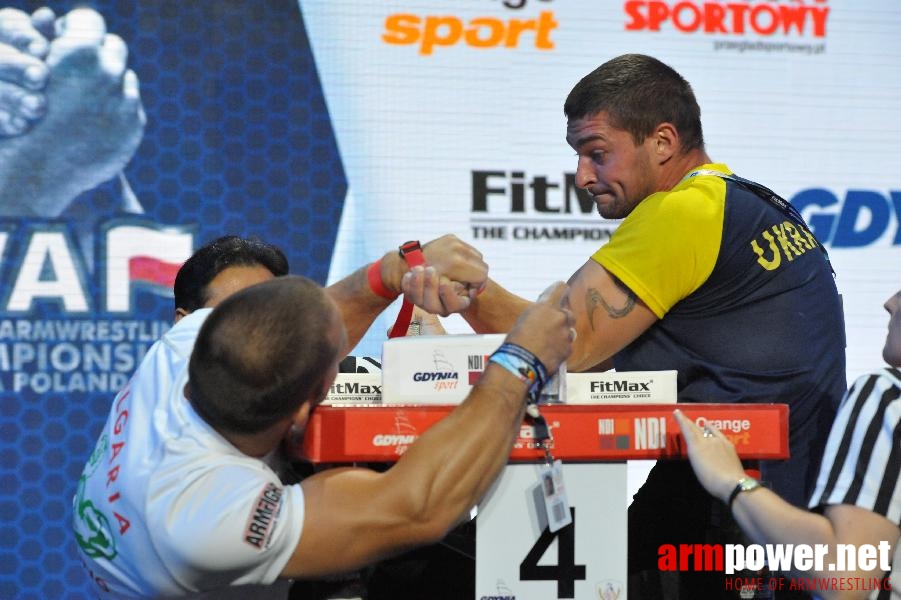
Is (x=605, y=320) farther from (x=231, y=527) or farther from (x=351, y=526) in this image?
(x=231, y=527)

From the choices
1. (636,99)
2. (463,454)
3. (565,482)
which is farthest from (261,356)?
(636,99)

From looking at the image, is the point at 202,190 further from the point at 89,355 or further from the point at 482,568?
the point at 482,568

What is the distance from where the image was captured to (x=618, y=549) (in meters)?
1.43

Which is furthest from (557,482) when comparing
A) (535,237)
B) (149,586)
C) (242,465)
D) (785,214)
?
(535,237)

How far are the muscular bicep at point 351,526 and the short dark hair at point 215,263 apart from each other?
103 centimetres

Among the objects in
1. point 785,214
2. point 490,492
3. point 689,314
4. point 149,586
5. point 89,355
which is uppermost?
point 785,214

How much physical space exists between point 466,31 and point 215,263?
5.20ft

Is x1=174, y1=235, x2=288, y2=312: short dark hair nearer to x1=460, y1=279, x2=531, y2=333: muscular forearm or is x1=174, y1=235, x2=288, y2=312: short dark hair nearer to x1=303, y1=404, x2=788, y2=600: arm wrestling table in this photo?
x1=460, y1=279, x2=531, y2=333: muscular forearm

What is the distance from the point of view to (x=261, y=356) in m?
1.32

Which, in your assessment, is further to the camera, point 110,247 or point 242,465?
point 110,247

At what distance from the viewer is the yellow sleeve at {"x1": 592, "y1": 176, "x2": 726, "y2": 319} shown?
171cm

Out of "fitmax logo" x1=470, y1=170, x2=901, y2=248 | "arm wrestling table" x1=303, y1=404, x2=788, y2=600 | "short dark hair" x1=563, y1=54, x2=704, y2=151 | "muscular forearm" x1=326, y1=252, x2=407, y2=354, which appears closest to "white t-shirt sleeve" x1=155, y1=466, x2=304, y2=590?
"arm wrestling table" x1=303, y1=404, x2=788, y2=600

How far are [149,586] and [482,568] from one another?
0.46 meters

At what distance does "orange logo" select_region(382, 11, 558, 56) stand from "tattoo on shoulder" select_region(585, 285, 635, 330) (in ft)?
6.39
